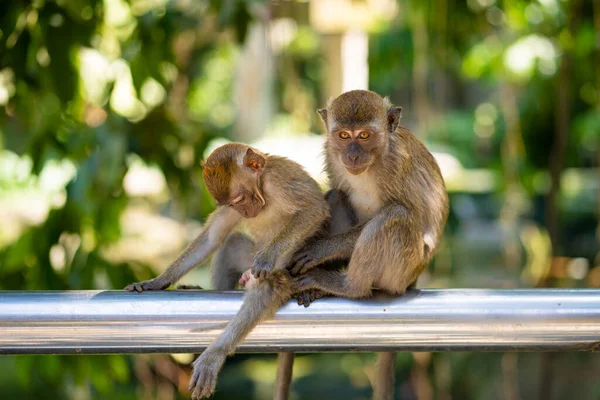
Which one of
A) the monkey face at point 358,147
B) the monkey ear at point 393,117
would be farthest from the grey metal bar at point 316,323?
the monkey ear at point 393,117

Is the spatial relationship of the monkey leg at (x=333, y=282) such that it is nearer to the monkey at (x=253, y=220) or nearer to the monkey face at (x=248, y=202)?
the monkey at (x=253, y=220)

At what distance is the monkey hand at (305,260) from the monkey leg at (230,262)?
0.29m

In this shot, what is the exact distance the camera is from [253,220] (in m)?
3.12

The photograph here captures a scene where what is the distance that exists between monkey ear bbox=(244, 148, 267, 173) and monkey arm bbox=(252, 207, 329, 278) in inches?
9.1

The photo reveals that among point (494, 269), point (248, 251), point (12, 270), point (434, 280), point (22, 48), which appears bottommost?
point (494, 269)

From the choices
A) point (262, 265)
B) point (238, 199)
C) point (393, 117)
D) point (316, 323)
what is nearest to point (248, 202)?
point (238, 199)

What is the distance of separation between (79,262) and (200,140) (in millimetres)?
910

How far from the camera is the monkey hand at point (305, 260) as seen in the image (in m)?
2.72

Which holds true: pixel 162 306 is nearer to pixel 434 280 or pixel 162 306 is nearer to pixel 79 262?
pixel 79 262

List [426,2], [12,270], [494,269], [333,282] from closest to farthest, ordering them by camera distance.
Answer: [333,282]
[12,270]
[426,2]
[494,269]

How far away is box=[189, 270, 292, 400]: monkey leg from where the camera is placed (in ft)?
6.29

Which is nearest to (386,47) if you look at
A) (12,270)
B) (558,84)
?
(558,84)

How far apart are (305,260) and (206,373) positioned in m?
0.66

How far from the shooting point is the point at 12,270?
11.8ft
